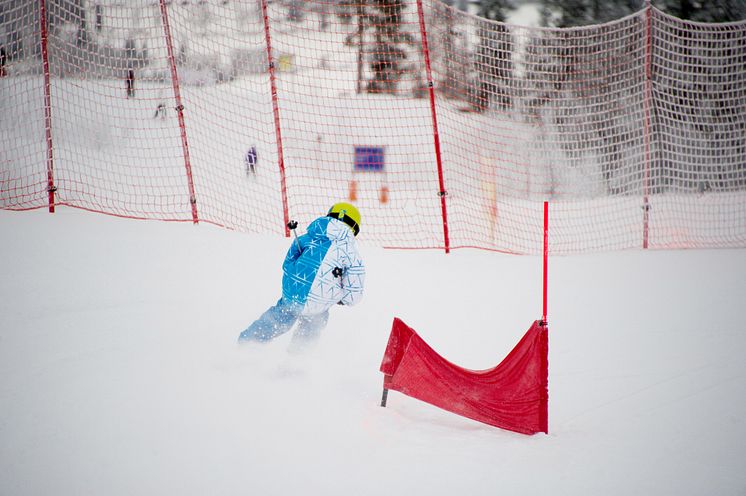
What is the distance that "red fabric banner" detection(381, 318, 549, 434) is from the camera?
3758 mm

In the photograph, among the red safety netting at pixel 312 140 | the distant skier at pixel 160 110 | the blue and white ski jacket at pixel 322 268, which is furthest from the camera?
the red safety netting at pixel 312 140

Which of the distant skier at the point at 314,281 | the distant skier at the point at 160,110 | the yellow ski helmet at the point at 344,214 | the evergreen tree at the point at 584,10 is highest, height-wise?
the evergreen tree at the point at 584,10

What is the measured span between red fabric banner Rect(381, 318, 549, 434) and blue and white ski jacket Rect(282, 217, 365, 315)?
513mm

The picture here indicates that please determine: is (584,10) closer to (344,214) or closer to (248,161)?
(248,161)

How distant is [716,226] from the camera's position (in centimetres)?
980

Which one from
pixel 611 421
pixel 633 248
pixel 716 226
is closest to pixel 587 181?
pixel 716 226

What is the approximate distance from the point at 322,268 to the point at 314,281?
0.10 metres

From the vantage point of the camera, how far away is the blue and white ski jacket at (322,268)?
13.6 feet

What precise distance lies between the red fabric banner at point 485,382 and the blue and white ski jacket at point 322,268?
0.51 metres

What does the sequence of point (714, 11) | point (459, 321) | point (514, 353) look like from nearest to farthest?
point (514, 353) < point (459, 321) < point (714, 11)

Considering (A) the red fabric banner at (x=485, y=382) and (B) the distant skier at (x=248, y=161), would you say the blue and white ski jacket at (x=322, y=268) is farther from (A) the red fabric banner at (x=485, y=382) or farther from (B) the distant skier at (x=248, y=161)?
(B) the distant skier at (x=248, y=161)

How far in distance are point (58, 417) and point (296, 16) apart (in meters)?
11.6

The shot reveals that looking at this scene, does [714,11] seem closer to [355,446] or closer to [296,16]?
[296,16]

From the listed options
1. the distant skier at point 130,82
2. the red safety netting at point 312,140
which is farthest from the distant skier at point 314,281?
the distant skier at point 130,82
